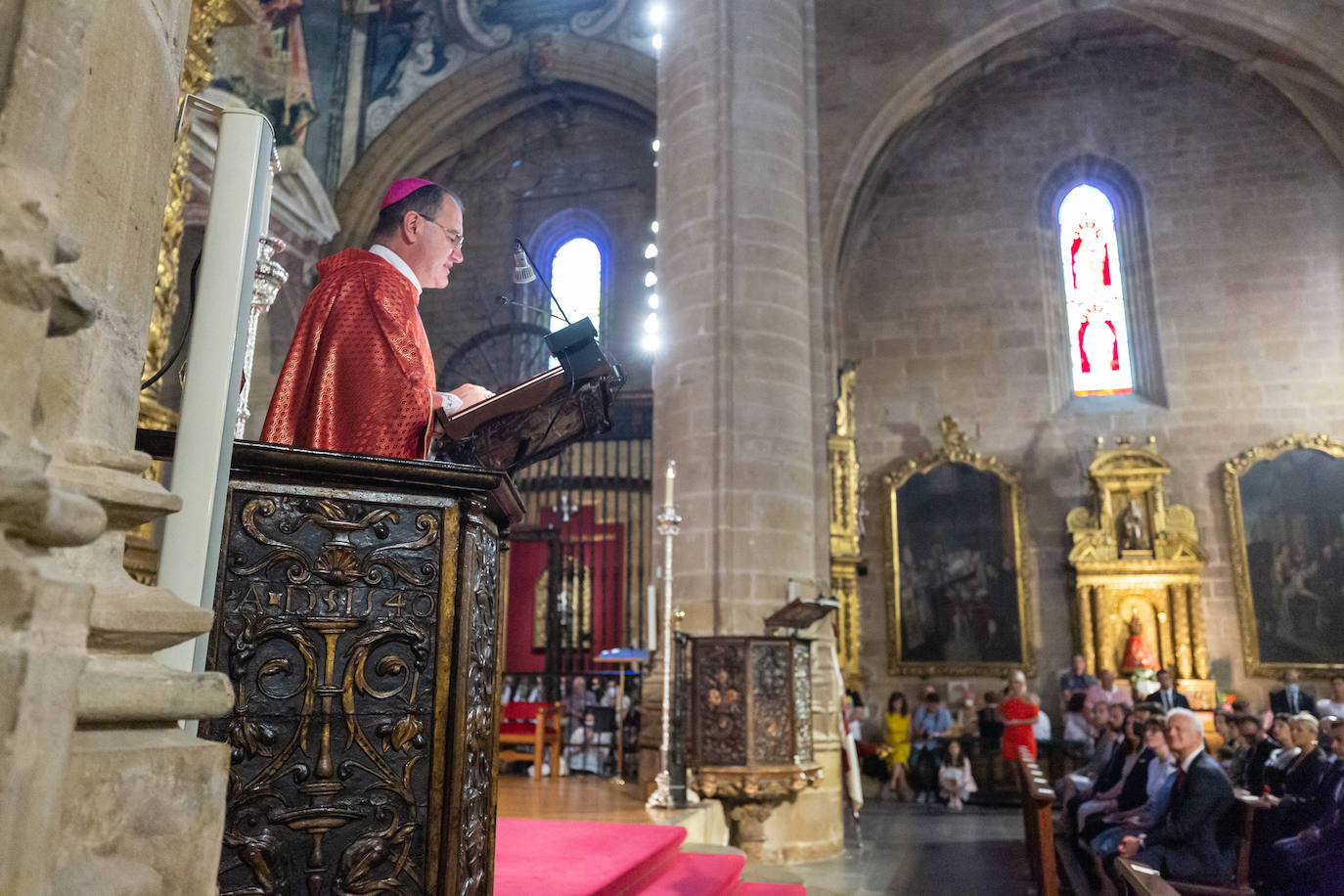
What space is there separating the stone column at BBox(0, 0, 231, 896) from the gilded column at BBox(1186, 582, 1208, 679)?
42.9 feet

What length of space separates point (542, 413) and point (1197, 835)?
4.19m

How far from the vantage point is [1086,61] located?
46.7 ft

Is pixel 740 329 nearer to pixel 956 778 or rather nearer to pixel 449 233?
pixel 449 233

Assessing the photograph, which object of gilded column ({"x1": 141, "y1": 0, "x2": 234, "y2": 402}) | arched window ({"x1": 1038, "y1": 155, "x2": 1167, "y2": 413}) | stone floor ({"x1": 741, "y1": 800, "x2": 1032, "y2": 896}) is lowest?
stone floor ({"x1": 741, "y1": 800, "x2": 1032, "y2": 896})

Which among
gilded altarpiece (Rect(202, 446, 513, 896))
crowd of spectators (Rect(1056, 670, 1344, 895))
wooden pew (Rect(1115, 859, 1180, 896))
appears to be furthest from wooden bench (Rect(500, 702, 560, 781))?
gilded altarpiece (Rect(202, 446, 513, 896))

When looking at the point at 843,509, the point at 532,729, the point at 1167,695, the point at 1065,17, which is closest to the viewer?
the point at 532,729

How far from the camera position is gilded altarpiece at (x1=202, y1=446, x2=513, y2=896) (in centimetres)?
155

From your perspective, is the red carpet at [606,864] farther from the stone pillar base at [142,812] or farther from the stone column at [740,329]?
the stone column at [740,329]

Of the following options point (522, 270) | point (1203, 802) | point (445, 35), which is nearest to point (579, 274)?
point (445, 35)

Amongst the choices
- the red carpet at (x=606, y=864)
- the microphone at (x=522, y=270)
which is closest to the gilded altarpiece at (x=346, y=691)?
the microphone at (x=522, y=270)

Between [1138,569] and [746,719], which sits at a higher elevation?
[1138,569]

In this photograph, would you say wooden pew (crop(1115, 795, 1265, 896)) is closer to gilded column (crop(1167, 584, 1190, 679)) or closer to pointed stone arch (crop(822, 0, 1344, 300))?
gilded column (crop(1167, 584, 1190, 679))

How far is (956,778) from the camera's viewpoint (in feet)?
37.0

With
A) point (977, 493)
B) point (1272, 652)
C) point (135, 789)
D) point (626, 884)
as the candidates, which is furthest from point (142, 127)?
point (1272, 652)
